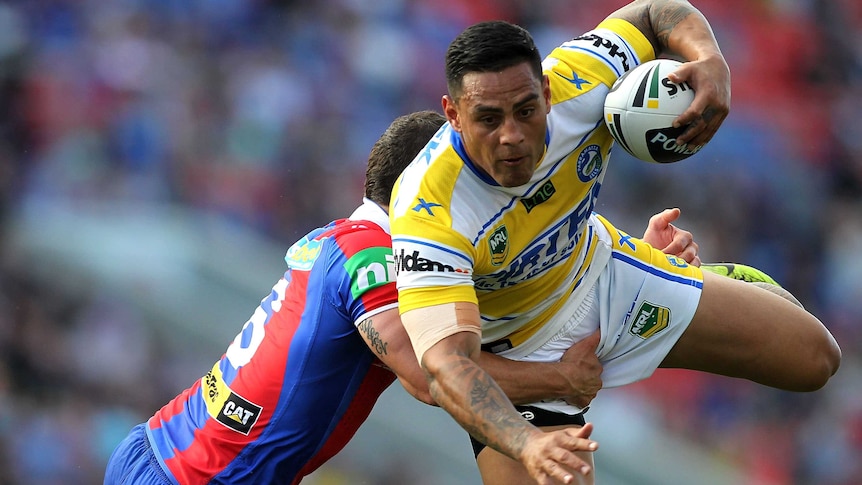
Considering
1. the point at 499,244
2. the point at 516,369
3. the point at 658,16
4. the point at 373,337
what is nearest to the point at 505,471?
the point at 516,369

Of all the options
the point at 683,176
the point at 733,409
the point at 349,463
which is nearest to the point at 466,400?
the point at 349,463

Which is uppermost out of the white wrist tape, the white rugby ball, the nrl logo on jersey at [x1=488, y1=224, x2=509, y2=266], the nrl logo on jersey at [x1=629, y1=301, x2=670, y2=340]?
the white rugby ball

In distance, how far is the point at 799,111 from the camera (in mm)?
12172

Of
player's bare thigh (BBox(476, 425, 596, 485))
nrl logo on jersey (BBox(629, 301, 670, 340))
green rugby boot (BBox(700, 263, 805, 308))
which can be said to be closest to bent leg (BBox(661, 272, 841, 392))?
nrl logo on jersey (BBox(629, 301, 670, 340))

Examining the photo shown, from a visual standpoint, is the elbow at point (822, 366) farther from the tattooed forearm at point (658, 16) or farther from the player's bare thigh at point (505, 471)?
the tattooed forearm at point (658, 16)

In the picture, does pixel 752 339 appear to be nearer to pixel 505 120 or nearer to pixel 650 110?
pixel 650 110

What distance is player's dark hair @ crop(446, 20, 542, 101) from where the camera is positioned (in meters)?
4.17

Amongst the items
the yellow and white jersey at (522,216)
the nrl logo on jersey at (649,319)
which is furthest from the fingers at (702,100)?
the nrl logo on jersey at (649,319)

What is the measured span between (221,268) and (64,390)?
1501mm

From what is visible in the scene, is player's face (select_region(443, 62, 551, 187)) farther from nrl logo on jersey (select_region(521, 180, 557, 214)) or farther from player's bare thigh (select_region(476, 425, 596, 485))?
player's bare thigh (select_region(476, 425, 596, 485))

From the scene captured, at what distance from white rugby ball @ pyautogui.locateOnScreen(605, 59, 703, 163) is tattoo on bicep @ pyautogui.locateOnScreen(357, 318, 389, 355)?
3.81ft

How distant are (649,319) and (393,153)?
49.7 inches

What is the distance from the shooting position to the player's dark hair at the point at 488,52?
4.17 metres

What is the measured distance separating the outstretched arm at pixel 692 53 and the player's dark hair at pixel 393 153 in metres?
Answer: 0.93
